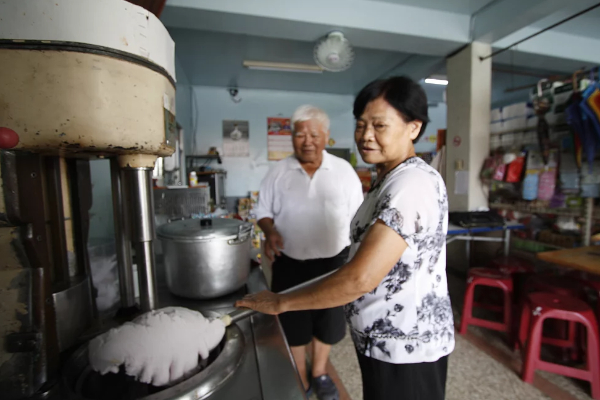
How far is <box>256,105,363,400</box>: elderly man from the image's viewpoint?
1530 mm

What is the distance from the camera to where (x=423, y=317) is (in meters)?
0.77

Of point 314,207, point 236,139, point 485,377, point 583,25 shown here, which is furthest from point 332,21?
point 236,139

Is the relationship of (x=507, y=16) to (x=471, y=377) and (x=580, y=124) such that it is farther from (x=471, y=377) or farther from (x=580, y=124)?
(x=471, y=377)

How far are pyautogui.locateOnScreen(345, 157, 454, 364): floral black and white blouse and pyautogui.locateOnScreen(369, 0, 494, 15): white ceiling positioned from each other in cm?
300

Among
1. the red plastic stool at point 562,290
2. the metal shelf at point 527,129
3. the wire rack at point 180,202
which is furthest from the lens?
the metal shelf at point 527,129

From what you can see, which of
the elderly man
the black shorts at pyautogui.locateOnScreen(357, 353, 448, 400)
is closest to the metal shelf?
the elderly man

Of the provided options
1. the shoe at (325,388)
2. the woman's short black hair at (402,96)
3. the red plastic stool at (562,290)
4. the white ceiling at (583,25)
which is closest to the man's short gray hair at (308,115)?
the woman's short black hair at (402,96)

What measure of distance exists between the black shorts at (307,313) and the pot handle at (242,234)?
2.10ft

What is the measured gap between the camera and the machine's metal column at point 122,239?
77 centimetres

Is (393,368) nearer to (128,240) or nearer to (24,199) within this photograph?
(128,240)

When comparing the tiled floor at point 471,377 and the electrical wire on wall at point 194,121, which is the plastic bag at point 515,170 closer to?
the tiled floor at point 471,377

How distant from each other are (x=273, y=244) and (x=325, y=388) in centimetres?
91

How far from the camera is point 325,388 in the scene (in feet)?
5.53

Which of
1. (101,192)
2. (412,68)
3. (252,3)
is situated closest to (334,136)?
(412,68)
